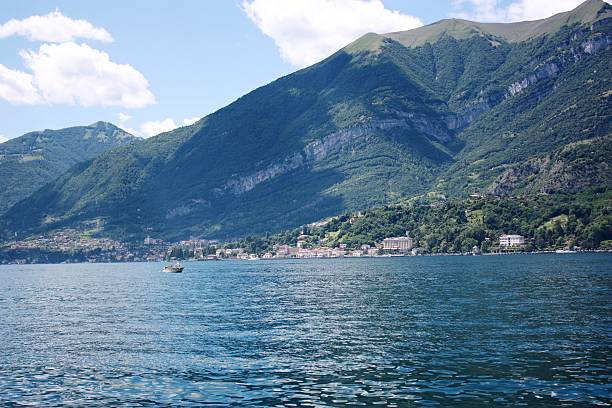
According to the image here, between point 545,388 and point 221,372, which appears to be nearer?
point 545,388

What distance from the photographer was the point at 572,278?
431ft

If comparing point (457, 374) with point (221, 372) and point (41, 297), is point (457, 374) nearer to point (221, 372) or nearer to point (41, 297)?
point (221, 372)

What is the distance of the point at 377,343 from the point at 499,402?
2341cm

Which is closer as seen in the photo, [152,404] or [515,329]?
[152,404]

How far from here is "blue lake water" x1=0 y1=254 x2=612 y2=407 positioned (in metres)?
44.5

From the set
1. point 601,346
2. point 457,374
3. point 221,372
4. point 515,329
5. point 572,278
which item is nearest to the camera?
point 457,374

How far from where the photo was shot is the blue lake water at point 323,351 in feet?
146

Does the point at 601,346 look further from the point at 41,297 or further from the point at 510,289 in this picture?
the point at 41,297

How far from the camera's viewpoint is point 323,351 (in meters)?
60.4

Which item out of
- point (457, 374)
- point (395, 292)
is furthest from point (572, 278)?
point (457, 374)

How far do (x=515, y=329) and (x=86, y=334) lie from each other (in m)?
47.4

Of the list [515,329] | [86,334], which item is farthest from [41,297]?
[515,329]

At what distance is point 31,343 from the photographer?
2726 inches

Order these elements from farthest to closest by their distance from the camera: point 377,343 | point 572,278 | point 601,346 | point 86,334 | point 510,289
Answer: point 572,278 < point 510,289 < point 86,334 < point 377,343 < point 601,346
